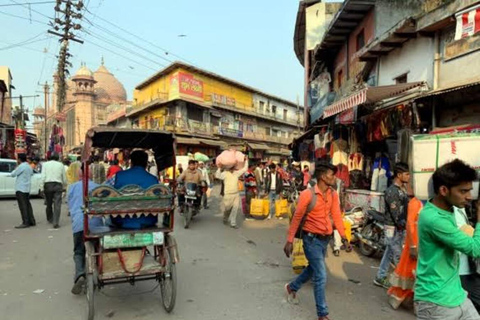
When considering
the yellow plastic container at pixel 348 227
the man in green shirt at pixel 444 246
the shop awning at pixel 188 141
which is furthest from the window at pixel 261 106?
the man in green shirt at pixel 444 246

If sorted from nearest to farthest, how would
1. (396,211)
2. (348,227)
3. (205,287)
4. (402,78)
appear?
(396,211)
(205,287)
(348,227)
(402,78)

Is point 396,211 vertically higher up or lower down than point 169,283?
higher up

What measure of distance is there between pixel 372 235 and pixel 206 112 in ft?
100

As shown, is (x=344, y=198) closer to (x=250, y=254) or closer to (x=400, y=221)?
(x=250, y=254)

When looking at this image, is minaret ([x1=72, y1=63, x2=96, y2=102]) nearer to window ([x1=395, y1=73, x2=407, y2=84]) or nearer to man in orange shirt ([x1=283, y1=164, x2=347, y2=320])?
window ([x1=395, y1=73, x2=407, y2=84])

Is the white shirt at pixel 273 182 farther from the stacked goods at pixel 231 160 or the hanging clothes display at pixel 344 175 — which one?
the hanging clothes display at pixel 344 175

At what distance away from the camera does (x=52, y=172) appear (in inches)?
401

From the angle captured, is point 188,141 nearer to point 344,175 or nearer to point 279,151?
point 279,151

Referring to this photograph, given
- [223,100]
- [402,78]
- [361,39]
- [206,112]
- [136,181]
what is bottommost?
[136,181]

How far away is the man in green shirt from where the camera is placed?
234cm

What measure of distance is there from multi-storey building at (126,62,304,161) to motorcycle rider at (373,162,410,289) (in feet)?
75.7

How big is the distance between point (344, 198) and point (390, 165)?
5.38ft

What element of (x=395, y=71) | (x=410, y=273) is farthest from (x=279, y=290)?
(x=395, y=71)

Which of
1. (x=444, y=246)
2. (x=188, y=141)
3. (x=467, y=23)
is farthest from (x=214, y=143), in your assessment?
(x=444, y=246)
